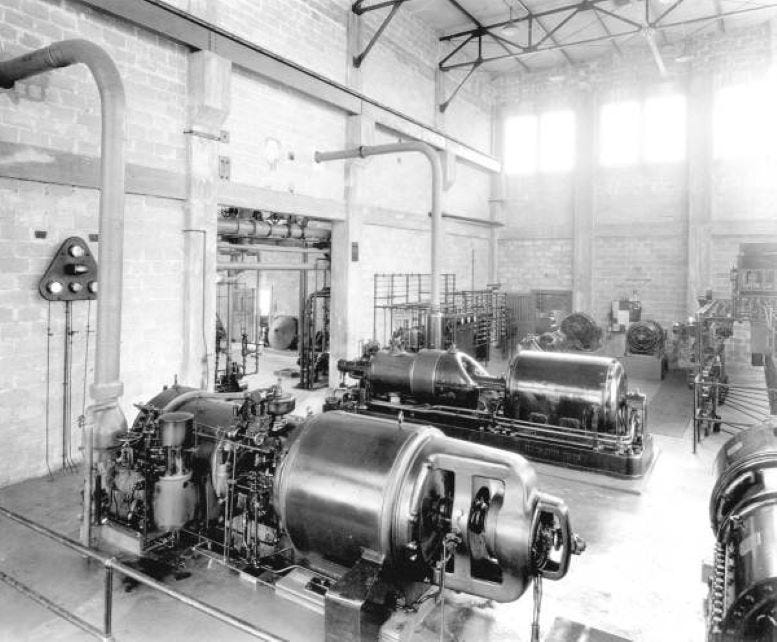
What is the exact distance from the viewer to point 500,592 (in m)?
3.36

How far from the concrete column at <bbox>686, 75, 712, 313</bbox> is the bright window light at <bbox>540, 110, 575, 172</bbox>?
2.87m

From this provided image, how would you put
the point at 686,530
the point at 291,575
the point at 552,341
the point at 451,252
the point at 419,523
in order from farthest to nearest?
the point at 451,252
the point at 552,341
the point at 686,530
the point at 291,575
the point at 419,523

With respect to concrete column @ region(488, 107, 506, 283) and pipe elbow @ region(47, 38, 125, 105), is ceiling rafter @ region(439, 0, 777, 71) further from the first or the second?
pipe elbow @ region(47, 38, 125, 105)

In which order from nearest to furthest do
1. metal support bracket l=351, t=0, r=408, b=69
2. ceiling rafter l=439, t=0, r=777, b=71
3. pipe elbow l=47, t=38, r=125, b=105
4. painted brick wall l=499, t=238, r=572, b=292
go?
pipe elbow l=47, t=38, r=125, b=105, metal support bracket l=351, t=0, r=408, b=69, ceiling rafter l=439, t=0, r=777, b=71, painted brick wall l=499, t=238, r=572, b=292

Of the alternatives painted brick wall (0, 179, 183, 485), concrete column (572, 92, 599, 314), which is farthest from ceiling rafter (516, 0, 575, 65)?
painted brick wall (0, 179, 183, 485)

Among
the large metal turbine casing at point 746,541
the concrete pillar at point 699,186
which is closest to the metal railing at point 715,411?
the large metal turbine casing at point 746,541

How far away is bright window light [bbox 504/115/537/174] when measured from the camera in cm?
1636

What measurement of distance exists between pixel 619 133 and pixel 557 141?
1.59 meters

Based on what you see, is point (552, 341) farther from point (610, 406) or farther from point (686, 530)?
point (686, 530)

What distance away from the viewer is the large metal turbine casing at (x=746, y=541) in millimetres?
2275

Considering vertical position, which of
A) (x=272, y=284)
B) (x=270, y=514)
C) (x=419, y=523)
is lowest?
(x=270, y=514)

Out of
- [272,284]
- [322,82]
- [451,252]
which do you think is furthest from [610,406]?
[272,284]

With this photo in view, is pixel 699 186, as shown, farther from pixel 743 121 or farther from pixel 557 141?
pixel 557 141

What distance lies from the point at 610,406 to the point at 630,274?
31.3 feet
